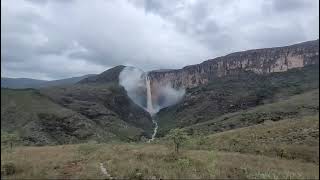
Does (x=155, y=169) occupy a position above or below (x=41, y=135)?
above

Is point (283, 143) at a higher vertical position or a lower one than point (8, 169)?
lower

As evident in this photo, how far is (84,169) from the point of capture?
64.3 feet

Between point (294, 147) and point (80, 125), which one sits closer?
point (294, 147)

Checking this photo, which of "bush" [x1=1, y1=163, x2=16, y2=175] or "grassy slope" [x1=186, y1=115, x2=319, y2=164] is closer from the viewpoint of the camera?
"bush" [x1=1, y1=163, x2=16, y2=175]

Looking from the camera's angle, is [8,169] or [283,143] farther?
[283,143]

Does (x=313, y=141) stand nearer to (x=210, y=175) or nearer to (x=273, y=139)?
(x=273, y=139)

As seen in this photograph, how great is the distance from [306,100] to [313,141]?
151 meters

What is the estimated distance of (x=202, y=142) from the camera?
172 ft

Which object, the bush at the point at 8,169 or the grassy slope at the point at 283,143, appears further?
the grassy slope at the point at 283,143

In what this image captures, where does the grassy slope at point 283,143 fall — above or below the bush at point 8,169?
below

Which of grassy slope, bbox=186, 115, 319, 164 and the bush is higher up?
the bush

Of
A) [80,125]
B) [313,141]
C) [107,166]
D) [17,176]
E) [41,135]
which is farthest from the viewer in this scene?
[80,125]

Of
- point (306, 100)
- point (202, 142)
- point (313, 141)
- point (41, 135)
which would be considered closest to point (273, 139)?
point (202, 142)

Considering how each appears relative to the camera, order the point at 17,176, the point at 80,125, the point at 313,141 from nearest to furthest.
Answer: the point at 17,176 → the point at 313,141 → the point at 80,125
